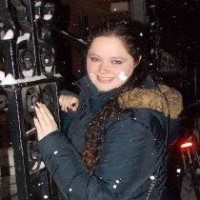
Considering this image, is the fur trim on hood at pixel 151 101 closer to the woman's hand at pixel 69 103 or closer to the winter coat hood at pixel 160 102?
the winter coat hood at pixel 160 102

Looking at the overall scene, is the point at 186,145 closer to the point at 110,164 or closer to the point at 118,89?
the point at 118,89

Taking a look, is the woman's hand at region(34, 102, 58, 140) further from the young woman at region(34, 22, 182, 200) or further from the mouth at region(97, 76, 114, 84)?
the mouth at region(97, 76, 114, 84)

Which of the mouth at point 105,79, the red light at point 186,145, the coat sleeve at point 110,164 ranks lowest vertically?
the red light at point 186,145

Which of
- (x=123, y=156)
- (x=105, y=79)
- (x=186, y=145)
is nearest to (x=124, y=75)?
(x=105, y=79)

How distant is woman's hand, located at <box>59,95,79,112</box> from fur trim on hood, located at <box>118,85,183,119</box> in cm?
53

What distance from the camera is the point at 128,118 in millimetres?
2434

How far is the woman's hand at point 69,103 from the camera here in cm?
303

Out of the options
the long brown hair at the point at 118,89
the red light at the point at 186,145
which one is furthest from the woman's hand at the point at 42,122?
the red light at the point at 186,145

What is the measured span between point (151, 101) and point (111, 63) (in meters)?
0.39

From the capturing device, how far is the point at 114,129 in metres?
2.46

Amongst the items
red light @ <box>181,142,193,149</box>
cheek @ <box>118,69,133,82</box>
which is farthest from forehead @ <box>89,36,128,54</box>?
red light @ <box>181,142,193,149</box>

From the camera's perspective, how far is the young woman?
2.39 meters

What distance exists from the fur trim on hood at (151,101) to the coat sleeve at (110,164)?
5.4 inches

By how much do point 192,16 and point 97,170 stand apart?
377 inches
